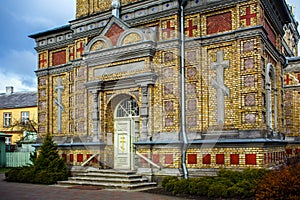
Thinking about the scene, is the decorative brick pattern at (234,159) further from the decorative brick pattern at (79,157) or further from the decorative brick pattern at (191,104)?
the decorative brick pattern at (79,157)

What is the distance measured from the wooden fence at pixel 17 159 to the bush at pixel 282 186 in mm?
20090

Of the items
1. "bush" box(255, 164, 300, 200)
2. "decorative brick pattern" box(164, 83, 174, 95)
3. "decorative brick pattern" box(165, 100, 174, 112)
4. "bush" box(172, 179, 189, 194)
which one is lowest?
"bush" box(172, 179, 189, 194)

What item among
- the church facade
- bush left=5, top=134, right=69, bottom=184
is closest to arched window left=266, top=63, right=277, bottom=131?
the church facade

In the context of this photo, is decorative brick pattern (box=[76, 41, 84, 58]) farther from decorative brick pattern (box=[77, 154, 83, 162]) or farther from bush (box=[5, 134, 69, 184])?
decorative brick pattern (box=[77, 154, 83, 162])

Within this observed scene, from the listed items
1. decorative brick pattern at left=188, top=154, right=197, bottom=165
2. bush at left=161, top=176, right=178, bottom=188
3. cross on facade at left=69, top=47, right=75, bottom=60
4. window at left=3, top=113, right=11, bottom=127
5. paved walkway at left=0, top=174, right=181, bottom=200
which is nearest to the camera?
paved walkway at left=0, top=174, right=181, bottom=200

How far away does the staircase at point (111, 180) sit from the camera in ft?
43.4

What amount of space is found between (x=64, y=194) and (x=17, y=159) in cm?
1588

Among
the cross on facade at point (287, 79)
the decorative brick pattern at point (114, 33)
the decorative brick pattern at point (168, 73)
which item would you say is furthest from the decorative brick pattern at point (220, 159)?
the cross on facade at point (287, 79)

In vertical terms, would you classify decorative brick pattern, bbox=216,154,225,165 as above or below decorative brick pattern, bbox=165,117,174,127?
below

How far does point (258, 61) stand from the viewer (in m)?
12.7

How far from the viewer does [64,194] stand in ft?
39.9

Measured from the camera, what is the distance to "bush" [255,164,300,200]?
9305mm

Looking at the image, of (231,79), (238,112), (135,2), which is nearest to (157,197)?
(238,112)

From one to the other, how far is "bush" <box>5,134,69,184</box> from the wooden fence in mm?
10515
